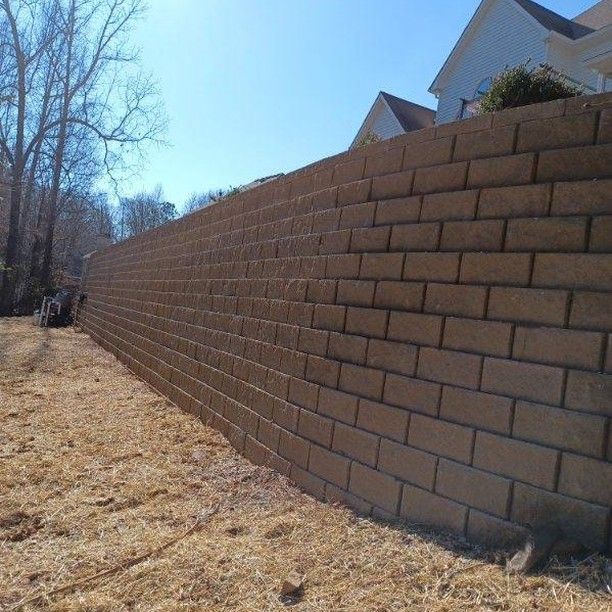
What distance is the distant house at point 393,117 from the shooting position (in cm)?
1792

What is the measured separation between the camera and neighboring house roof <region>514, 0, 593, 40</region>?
13430 mm

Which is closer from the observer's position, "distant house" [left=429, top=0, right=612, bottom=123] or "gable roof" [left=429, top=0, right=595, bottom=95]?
"distant house" [left=429, top=0, right=612, bottom=123]

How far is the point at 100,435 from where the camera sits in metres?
5.09

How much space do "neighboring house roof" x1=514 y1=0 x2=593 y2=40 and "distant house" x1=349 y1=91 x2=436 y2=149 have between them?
4.23 metres

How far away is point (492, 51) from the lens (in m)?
15.1

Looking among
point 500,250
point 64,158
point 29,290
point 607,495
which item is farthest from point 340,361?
point 64,158

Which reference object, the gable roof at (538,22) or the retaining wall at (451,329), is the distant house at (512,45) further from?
the retaining wall at (451,329)

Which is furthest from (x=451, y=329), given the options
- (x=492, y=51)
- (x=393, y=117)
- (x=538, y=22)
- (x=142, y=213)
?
(x=142, y=213)

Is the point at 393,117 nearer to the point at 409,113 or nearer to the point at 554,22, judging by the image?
the point at 409,113

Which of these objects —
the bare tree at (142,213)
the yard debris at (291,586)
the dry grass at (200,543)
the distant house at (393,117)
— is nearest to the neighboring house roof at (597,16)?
the distant house at (393,117)

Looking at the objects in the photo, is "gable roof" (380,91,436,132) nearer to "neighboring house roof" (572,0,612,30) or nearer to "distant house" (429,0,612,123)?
"distant house" (429,0,612,123)

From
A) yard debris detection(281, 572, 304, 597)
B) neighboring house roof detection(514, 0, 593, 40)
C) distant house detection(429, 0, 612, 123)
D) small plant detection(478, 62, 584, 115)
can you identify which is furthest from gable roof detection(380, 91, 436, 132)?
yard debris detection(281, 572, 304, 597)

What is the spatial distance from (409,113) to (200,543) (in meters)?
17.5

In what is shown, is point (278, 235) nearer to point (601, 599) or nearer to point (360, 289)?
point (360, 289)
